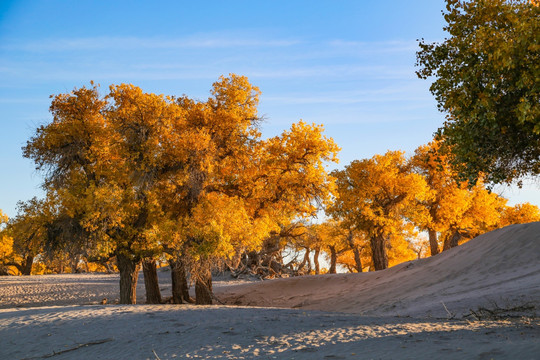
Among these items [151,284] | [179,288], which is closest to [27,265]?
[151,284]

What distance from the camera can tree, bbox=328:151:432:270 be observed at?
103 ft

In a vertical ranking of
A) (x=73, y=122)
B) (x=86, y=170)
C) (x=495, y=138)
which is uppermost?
(x=73, y=122)

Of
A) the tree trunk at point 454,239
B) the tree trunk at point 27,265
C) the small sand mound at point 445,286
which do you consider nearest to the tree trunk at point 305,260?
the tree trunk at point 454,239

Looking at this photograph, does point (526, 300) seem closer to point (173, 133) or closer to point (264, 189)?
point (264, 189)

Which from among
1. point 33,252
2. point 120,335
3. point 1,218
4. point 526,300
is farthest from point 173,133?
point 1,218

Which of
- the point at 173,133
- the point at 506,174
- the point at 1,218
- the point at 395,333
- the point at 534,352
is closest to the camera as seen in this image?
the point at 534,352

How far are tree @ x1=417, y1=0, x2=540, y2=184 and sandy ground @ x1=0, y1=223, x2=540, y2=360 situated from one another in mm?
4100

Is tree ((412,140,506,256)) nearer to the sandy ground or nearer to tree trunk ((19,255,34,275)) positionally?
the sandy ground

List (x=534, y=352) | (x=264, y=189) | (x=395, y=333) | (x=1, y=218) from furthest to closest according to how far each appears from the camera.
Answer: (x=1, y=218), (x=264, y=189), (x=395, y=333), (x=534, y=352)

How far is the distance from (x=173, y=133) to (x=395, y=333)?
492 inches

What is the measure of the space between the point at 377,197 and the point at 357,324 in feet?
73.1

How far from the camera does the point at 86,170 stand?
19375 millimetres

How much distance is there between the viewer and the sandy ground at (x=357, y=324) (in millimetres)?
8250

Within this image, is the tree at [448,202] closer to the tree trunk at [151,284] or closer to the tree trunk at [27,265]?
the tree trunk at [151,284]
